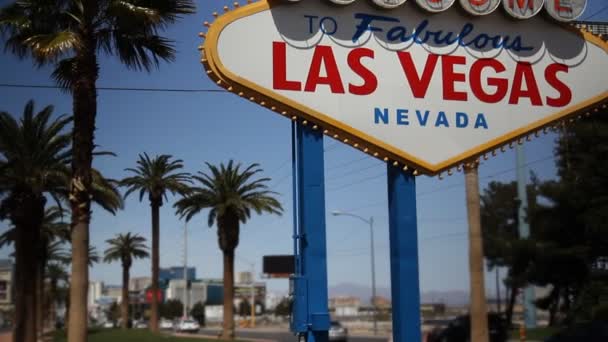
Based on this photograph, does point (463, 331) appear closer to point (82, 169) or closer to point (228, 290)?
point (82, 169)

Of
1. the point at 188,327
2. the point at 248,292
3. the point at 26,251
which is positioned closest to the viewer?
the point at 26,251

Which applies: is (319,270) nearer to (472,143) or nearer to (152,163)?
(472,143)

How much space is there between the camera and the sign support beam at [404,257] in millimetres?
11734

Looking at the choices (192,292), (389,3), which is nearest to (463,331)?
(389,3)

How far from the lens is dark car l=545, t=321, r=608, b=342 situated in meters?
15.5

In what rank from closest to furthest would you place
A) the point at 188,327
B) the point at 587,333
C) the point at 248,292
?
the point at 587,333 < the point at 188,327 < the point at 248,292

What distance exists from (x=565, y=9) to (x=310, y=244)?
6.39 meters

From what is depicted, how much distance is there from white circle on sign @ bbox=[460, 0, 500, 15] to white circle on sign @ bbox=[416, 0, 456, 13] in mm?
286

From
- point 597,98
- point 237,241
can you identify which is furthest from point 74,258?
point 237,241

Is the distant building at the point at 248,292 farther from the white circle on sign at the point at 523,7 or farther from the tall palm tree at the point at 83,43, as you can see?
the white circle on sign at the point at 523,7

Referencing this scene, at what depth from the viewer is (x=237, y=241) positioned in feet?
147

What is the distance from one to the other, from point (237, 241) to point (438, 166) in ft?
109

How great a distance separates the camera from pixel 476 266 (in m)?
22.5

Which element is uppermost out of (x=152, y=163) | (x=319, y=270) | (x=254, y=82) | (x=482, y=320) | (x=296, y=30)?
(x=152, y=163)
